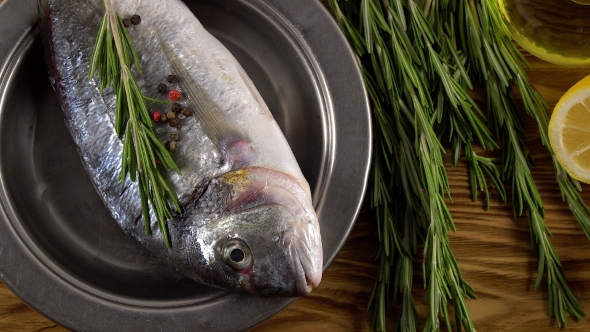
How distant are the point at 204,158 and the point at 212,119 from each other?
99mm

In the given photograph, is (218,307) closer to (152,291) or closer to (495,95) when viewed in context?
(152,291)

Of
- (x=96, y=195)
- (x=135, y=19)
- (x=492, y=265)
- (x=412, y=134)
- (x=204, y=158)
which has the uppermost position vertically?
(x=135, y=19)

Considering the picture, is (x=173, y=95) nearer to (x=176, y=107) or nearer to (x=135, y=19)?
(x=176, y=107)

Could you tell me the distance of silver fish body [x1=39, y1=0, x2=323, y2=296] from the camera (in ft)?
3.86

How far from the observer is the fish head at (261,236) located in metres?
1.17

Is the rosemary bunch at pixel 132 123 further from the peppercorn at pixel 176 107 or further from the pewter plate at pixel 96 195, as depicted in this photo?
the pewter plate at pixel 96 195

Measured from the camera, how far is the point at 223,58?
4.40ft

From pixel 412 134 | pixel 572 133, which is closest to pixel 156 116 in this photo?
pixel 412 134

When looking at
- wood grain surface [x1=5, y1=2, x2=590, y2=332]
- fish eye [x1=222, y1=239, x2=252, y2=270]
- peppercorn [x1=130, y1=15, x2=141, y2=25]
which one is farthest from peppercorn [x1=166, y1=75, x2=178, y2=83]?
wood grain surface [x1=5, y1=2, x2=590, y2=332]

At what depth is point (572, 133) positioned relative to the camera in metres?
1.47

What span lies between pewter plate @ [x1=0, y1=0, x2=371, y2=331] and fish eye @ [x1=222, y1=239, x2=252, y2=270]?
8.7 inches

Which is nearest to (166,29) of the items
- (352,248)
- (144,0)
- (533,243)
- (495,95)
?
(144,0)

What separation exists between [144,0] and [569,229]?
4.53ft

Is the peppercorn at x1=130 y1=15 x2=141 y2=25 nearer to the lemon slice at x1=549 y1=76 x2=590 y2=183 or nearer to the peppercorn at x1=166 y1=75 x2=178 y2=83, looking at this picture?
the peppercorn at x1=166 y1=75 x2=178 y2=83
